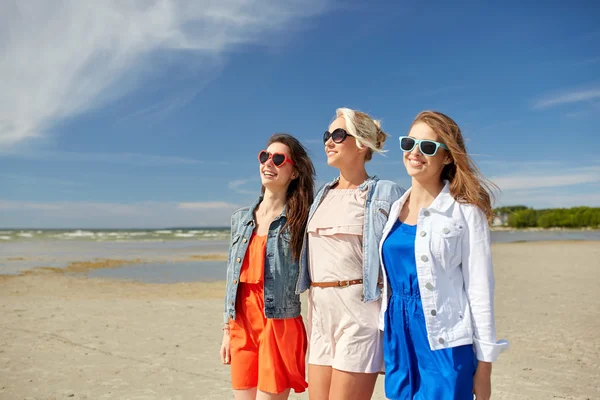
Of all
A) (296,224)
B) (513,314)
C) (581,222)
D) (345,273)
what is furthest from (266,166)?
(581,222)

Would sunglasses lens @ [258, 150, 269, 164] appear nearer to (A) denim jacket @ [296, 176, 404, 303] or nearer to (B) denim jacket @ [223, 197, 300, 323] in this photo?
(B) denim jacket @ [223, 197, 300, 323]

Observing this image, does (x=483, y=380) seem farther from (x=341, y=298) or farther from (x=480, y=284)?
(x=341, y=298)

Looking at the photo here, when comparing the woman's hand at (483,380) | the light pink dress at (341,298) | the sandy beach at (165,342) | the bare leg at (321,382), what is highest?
the light pink dress at (341,298)

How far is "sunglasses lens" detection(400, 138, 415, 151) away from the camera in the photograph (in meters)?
2.66

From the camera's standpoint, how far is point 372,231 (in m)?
2.91

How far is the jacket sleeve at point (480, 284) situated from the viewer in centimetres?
232

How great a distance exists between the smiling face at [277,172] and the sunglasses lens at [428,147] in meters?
1.17

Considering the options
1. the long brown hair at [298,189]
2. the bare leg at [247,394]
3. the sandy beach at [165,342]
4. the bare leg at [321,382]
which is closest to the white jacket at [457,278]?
the bare leg at [321,382]

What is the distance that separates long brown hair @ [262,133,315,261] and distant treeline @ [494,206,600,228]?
73.3 m

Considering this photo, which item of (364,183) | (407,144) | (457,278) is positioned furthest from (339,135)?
(457,278)

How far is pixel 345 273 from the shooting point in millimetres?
2932

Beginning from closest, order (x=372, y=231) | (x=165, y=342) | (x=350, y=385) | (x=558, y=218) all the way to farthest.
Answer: (x=350, y=385) → (x=372, y=231) → (x=165, y=342) → (x=558, y=218)

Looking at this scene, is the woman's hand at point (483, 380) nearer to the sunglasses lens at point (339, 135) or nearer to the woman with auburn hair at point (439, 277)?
the woman with auburn hair at point (439, 277)

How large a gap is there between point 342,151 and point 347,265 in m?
0.77
